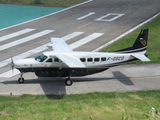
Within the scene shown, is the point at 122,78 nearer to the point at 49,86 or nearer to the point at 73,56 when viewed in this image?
the point at 73,56

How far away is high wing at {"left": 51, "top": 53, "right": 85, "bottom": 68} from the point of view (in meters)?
18.5

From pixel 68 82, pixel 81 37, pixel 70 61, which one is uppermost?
pixel 70 61

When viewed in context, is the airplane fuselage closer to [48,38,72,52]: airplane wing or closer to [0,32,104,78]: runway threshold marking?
[48,38,72,52]: airplane wing

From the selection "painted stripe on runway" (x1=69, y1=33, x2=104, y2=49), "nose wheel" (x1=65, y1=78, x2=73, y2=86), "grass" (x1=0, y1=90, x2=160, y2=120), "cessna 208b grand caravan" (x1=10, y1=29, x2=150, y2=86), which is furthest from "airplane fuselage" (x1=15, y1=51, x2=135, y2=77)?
"painted stripe on runway" (x1=69, y1=33, x2=104, y2=49)

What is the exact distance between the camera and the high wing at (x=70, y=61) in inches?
730

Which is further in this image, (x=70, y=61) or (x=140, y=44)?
(x=140, y=44)

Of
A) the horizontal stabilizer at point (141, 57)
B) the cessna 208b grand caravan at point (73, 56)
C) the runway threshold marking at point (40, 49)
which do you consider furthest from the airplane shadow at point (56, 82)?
the horizontal stabilizer at point (141, 57)

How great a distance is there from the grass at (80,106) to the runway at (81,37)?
1801mm

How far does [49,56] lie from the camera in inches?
862

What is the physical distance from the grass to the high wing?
227cm

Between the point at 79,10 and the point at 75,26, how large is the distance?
448 inches

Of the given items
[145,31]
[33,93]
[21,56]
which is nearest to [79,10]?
[21,56]

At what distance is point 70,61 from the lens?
766 inches

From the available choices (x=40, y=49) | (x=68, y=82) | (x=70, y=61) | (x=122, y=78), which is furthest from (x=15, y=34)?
(x=70, y=61)
